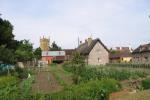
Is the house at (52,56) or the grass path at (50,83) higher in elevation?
the house at (52,56)

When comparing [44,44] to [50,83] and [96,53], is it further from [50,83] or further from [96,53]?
[50,83]

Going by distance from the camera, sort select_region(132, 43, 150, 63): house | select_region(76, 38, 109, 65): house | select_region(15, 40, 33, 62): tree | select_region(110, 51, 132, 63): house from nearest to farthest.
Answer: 1. select_region(15, 40, 33, 62): tree
2. select_region(132, 43, 150, 63): house
3. select_region(76, 38, 109, 65): house
4. select_region(110, 51, 132, 63): house

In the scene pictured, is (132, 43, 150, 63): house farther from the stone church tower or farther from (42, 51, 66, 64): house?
the stone church tower

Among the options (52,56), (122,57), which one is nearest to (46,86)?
(122,57)

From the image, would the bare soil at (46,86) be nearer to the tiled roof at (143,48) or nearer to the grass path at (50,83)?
→ the grass path at (50,83)

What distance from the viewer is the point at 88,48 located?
80.2 meters

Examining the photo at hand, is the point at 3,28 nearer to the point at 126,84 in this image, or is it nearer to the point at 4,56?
the point at 4,56

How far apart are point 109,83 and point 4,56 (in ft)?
59.7

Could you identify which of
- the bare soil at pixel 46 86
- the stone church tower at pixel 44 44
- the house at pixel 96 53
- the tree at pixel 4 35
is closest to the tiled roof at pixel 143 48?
the house at pixel 96 53

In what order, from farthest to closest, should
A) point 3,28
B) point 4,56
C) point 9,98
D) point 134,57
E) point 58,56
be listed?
point 58,56 < point 134,57 < point 3,28 < point 4,56 < point 9,98

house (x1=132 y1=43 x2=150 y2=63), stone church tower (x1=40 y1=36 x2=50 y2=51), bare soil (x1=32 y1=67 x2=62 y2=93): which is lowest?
→ bare soil (x1=32 y1=67 x2=62 y2=93)

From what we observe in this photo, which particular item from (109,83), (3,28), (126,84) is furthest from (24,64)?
(109,83)

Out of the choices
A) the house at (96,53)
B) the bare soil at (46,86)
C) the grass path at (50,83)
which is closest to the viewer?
the bare soil at (46,86)

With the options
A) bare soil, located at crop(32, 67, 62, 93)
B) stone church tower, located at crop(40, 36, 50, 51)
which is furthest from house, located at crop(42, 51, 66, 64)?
bare soil, located at crop(32, 67, 62, 93)
